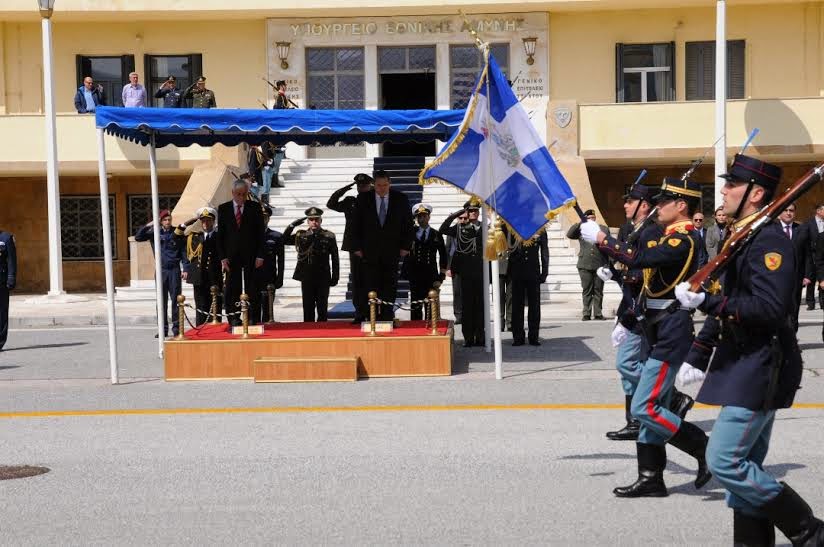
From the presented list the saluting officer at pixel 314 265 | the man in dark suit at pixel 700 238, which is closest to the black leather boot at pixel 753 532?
the man in dark suit at pixel 700 238

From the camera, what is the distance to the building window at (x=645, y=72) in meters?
30.4

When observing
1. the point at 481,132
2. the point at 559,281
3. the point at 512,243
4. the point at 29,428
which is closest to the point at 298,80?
the point at 559,281

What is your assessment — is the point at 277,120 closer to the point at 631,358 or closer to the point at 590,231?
the point at 631,358

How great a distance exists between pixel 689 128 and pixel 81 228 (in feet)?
47.3

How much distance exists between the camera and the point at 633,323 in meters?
8.20

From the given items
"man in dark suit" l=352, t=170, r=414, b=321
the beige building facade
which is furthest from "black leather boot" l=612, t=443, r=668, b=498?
the beige building facade

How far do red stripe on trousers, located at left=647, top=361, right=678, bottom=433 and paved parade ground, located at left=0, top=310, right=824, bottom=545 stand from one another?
1.49 ft

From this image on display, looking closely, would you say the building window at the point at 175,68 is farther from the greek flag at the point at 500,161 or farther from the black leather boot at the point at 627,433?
the black leather boot at the point at 627,433

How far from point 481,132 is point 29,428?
5204mm

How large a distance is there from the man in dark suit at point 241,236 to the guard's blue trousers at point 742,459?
9.81 metres

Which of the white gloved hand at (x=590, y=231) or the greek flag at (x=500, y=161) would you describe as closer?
the white gloved hand at (x=590, y=231)

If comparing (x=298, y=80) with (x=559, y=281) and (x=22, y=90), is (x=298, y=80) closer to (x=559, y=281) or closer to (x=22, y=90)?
(x=22, y=90)

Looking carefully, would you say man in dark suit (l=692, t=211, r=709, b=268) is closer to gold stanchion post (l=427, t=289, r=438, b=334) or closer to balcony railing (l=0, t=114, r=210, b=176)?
gold stanchion post (l=427, t=289, r=438, b=334)

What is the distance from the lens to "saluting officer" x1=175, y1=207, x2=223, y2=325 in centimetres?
1587
